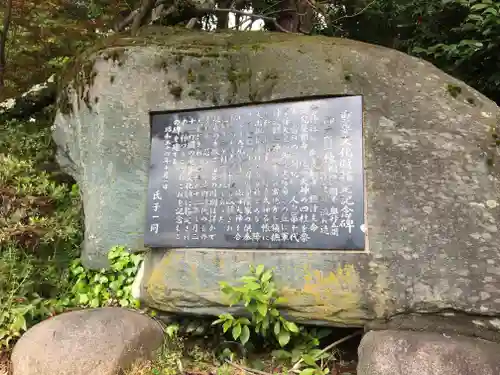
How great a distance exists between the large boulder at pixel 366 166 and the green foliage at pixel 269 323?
0.11 m

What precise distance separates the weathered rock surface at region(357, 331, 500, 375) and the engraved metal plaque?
71 centimetres

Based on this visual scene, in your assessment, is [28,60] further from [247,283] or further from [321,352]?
[321,352]

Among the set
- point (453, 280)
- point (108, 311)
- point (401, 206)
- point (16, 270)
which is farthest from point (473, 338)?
point (16, 270)

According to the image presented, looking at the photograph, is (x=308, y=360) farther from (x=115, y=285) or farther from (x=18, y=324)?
(x=18, y=324)

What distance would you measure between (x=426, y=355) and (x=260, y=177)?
1.80 metres

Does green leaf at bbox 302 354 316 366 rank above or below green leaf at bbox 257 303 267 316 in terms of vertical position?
below

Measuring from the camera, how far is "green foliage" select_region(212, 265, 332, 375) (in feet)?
10.5

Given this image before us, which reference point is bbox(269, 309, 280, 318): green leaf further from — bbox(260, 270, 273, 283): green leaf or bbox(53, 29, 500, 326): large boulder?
bbox(260, 270, 273, 283): green leaf

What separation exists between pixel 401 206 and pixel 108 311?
2438mm

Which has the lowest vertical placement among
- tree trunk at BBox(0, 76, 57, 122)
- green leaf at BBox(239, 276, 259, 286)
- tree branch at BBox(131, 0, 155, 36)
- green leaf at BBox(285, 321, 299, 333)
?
green leaf at BBox(285, 321, 299, 333)

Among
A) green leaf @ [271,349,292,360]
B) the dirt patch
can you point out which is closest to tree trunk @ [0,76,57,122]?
the dirt patch

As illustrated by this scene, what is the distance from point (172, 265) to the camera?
360 centimetres

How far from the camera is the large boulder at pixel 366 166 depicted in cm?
314

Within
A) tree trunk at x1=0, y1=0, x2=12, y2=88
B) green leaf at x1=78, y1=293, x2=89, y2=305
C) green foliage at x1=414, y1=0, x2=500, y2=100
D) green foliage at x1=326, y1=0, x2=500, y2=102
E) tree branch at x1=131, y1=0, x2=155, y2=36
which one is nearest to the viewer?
green leaf at x1=78, y1=293, x2=89, y2=305
